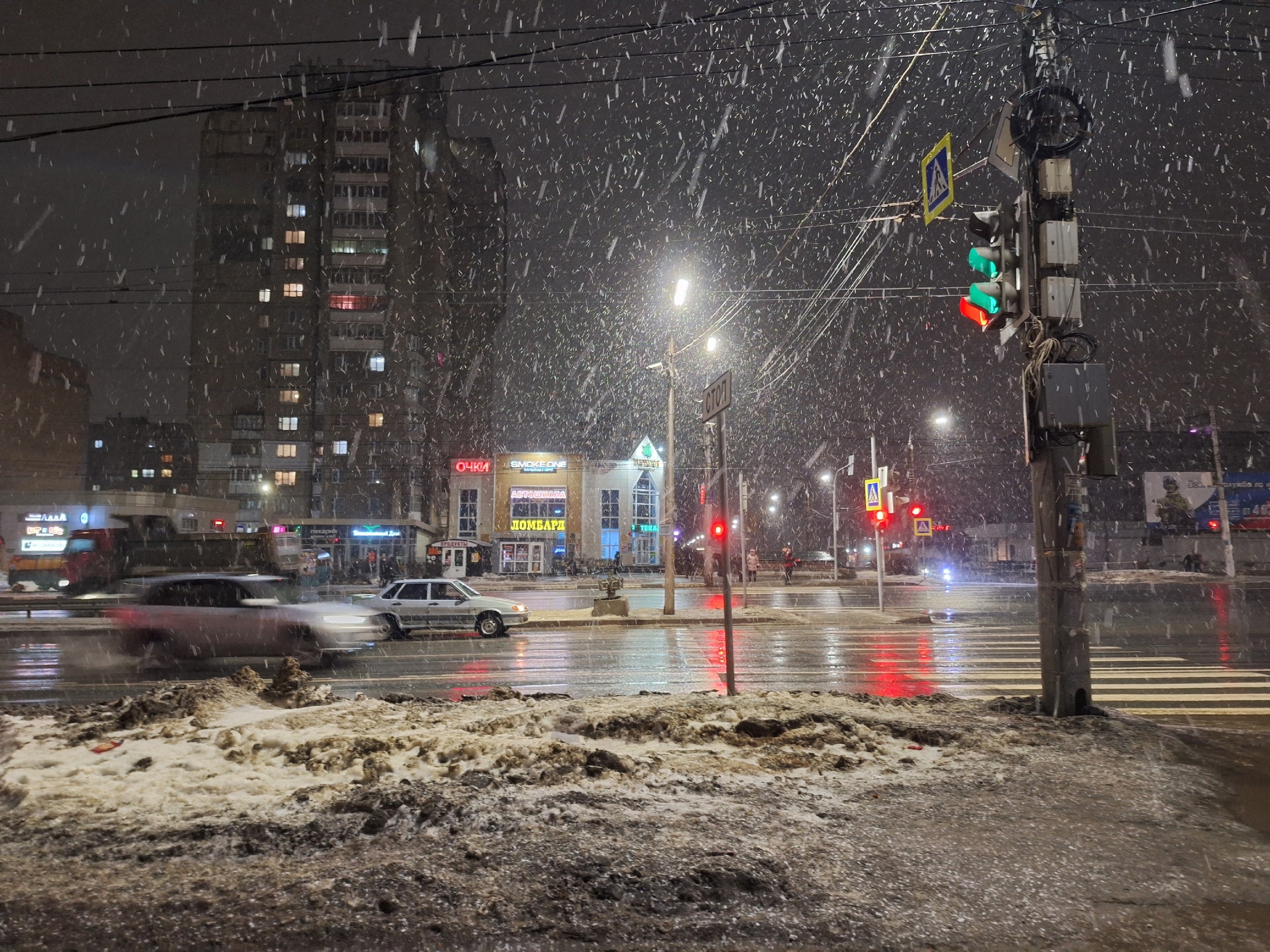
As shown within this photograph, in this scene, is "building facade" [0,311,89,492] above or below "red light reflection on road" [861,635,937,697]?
above

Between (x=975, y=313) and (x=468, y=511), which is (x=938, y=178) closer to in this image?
(x=975, y=313)

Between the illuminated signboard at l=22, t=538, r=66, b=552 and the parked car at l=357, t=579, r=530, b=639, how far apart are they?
46.3m

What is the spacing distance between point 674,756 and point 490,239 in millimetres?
126900

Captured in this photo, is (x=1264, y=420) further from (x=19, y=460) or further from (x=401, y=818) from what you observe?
(x=19, y=460)

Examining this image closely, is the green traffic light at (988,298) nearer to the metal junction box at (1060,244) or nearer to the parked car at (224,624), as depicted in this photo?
the metal junction box at (1060,244)

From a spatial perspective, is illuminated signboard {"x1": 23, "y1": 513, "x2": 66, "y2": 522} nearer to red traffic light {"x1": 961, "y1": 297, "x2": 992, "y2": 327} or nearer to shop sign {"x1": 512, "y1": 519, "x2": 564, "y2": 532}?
shop sign {"x1": 512, "y1": 519, "x2": 564, "y2": 532}

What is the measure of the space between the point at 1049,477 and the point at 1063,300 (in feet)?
5.86

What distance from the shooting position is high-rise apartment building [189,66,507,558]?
258 feet

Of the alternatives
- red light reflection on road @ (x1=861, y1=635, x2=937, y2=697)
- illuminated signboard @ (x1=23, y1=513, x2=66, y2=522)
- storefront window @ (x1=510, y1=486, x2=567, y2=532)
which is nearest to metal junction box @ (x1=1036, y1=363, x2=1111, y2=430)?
red light reflection on road @ (x1=861, y1=635, x2=937, y2=697)

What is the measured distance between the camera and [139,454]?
130000 mm

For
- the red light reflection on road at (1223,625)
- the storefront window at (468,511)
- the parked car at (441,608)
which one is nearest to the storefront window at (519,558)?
the storefront window at (468,511)

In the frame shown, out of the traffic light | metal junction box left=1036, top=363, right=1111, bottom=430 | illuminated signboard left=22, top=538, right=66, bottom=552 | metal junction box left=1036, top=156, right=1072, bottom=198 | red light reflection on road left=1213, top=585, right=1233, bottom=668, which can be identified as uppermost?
metal junction box left=1036, top=156, right=1072, bottom=198

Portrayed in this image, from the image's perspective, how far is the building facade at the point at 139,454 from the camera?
406ft

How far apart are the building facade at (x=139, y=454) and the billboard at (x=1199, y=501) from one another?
413 ft
